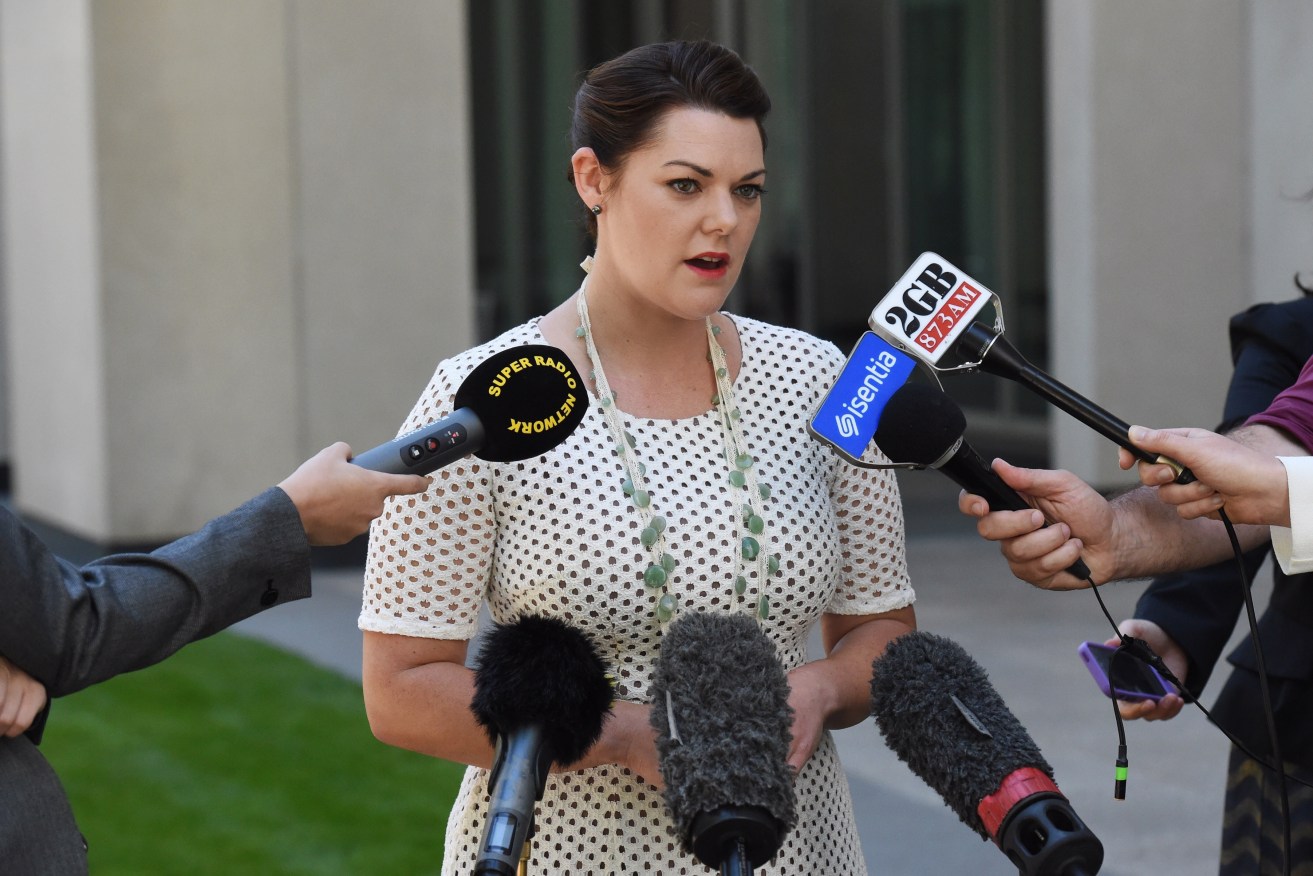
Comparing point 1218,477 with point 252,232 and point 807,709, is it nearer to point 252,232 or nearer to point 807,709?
point 807,709

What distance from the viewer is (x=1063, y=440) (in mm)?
10234

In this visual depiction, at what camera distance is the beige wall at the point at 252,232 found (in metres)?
9.64

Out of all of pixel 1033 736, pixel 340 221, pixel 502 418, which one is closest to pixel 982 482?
pixel 502 418

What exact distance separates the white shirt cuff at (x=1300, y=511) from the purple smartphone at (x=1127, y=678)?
1.05ft

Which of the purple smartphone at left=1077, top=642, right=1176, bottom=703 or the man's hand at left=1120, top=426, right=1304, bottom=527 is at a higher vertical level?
the man's hand at left=1120, top=426, right=1304, bottom=527

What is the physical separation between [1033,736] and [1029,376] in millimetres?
4353

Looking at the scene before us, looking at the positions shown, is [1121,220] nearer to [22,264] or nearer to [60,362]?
[60,362]

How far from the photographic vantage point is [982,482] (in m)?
2.14

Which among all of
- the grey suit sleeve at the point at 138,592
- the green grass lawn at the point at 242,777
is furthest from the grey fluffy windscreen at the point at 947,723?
the green grass lawn at the point at 242,777

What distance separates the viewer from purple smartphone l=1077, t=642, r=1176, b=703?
8.32ft

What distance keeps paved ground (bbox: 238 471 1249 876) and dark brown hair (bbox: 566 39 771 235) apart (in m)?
2.90

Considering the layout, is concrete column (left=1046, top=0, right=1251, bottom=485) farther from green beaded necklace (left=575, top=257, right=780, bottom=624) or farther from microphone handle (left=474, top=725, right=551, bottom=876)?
microphone handle (left=474, top=725, right=551, bottom=876)

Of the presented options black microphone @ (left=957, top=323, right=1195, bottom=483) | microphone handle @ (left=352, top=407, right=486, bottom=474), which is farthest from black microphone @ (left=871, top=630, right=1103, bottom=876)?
microphone handle @ (left=352, top=407, right=486, bottom=474)

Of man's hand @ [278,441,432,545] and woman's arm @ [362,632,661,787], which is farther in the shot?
woman's arm @ [362,632,661,787]
